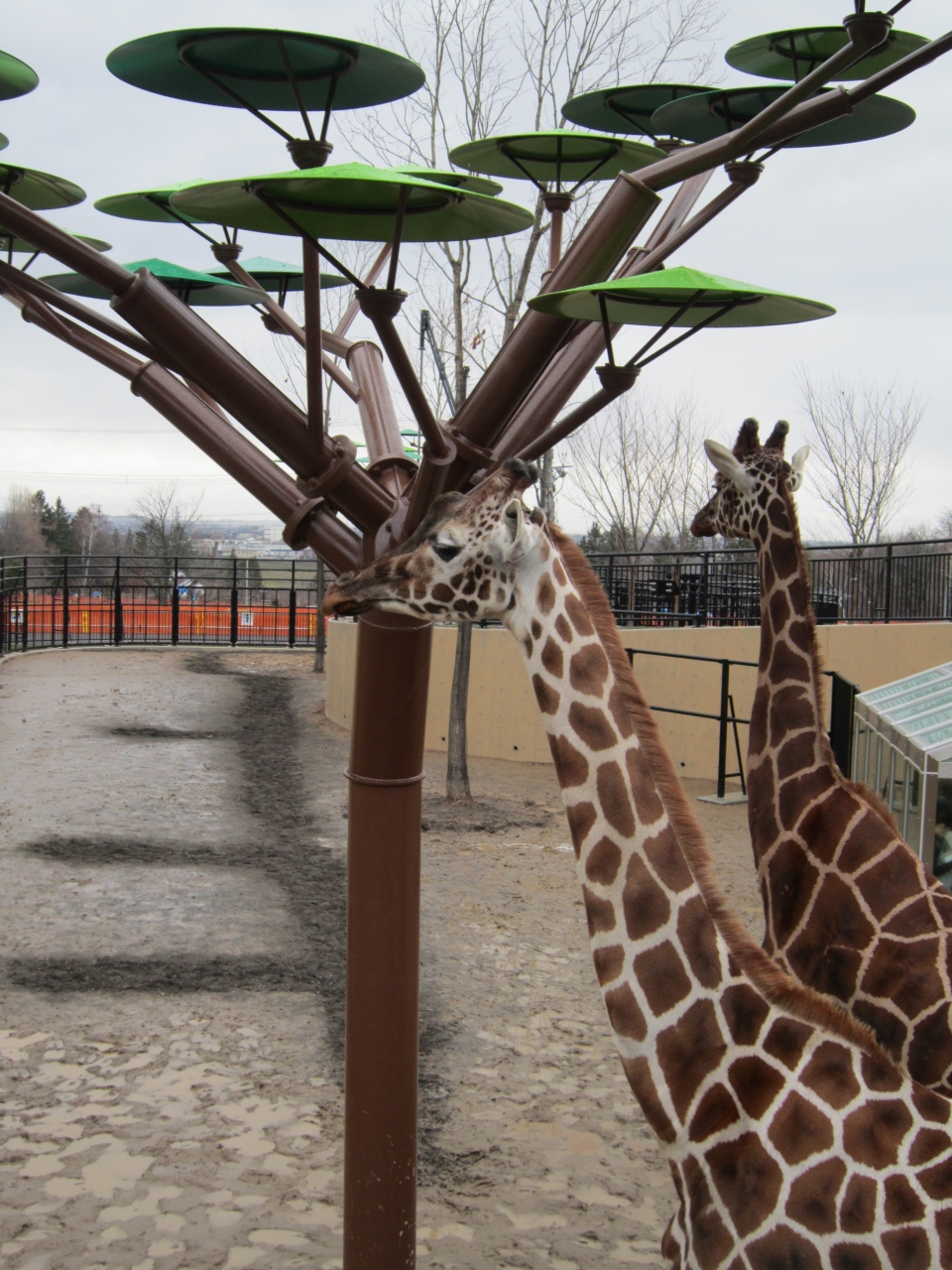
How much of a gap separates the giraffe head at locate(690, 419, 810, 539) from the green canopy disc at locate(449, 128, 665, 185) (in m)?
1.16

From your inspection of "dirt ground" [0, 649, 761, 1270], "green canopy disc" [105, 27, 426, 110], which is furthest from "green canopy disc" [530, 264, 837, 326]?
"dirt ground" [0, 649, 761, 1270]

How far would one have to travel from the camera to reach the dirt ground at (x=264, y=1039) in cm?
420

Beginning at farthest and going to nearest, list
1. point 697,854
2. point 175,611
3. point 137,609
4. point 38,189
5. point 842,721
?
point 137,609 → point 175,611 → point 842,721 → point 38,189 → point 697,854

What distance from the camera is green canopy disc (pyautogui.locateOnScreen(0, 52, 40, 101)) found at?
354cm

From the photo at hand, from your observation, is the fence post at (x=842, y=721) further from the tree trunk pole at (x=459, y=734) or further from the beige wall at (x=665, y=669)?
the beige wall at (x=665, y=669)

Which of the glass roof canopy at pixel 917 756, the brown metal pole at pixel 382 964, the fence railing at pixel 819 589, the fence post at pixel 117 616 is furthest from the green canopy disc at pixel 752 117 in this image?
the fence post at pixel 117 616

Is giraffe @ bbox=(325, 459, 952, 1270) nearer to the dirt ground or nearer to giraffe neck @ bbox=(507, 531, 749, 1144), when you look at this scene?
giraffe neck @ bbox=(507, 531, 749, 1144)

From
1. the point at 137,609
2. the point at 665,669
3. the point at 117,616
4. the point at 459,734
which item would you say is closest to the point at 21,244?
the point at 459,734

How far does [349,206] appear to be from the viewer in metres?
3.21

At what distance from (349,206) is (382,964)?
227 centimetres

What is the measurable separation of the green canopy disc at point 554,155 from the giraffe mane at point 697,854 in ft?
6.43

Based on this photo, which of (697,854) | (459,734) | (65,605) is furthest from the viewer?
(65,605)

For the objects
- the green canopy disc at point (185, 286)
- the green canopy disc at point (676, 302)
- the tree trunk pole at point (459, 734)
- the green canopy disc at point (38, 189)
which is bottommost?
the tree trunk pole at point (459, 734)

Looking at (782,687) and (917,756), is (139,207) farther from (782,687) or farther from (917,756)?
(917,756)
